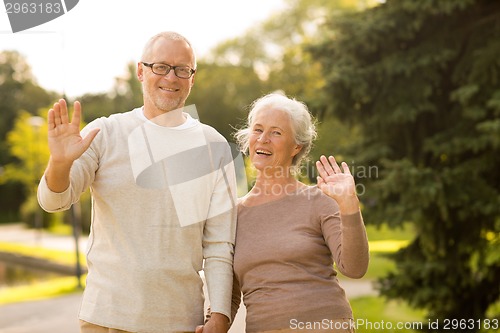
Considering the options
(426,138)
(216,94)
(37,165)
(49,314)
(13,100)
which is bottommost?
(37,165)

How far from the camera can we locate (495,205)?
19.9 ft

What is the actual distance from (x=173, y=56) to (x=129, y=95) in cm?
3811

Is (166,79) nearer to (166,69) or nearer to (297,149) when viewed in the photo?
(166,69)

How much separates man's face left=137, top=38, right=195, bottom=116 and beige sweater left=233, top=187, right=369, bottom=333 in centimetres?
66

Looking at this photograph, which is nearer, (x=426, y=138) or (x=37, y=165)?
(x=426, y=138)

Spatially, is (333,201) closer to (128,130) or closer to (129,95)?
(128,130)

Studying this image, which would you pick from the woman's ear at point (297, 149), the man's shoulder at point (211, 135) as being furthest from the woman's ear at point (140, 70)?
the woman's ear at point (297, 149)

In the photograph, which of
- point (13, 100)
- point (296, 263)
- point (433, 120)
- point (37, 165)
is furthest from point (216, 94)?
point (296, 263)

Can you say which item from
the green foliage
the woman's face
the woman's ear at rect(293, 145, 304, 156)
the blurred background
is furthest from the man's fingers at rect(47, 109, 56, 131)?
the green foliage

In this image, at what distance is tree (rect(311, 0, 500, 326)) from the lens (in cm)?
629

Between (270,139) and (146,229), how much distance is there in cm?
69

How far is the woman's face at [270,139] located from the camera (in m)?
2.86

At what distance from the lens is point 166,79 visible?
2682 millimetres

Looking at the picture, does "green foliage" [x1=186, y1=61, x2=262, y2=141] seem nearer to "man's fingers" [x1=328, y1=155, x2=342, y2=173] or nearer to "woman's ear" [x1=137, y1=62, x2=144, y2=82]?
"woman's ear" [x1=137, y1=62, x2=144, y2=82]
